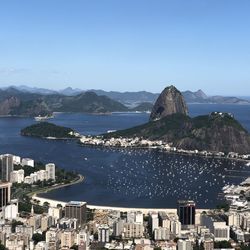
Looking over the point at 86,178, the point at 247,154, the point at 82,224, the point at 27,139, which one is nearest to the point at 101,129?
the point at 27,139

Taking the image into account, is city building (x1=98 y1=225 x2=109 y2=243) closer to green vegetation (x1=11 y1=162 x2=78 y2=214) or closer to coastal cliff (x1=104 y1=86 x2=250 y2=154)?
green vegetation (x1=11 y1=162 x2=78 y2=214)

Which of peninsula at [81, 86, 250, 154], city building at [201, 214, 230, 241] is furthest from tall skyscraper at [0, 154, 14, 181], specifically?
peninsula at [81, 86, 250, 154]

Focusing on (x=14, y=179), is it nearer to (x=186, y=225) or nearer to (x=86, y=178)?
(x=86, y=178)

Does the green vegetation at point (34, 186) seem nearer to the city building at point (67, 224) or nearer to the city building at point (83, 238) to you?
the city building at point (67, 224)

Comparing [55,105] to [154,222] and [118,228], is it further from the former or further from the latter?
[118,228]

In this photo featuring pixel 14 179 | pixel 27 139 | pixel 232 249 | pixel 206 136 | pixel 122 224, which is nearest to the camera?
pixel 232 249

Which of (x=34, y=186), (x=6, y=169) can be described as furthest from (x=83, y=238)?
(x=6, y=169)
